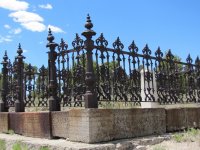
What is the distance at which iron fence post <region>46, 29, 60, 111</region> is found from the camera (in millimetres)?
6918

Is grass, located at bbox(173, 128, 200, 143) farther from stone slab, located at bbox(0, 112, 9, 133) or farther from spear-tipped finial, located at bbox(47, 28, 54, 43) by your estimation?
stone slab, located at bbox(0, 112, 9, 133)

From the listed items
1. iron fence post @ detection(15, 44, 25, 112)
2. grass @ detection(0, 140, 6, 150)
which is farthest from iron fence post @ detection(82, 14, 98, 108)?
iron fence post @ detection(15, 44, 25, 112)

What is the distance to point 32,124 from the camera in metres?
7.25

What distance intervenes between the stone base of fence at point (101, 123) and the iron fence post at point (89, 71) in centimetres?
21

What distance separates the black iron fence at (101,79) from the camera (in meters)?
6.35

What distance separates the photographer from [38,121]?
7004mm

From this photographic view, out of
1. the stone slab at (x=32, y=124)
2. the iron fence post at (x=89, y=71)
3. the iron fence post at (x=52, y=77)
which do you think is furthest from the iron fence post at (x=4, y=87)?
the iron fence post at (x=89, y=71)

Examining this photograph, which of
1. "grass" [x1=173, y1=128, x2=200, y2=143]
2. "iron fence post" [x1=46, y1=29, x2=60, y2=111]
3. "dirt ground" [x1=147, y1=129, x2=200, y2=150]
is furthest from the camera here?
"iron fence post" [x1=46, y1=29, x2=60, y2=111]

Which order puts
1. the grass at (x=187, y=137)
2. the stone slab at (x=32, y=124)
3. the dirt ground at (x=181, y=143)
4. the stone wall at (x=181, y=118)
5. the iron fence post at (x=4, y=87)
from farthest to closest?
the iron fence post at (x=4, y=87), the stone wall at (x=181, y=118), the stone slab at (x=32, y=124), the grass at (x=187, y=137), the dirt ground at (x=181, y=143)

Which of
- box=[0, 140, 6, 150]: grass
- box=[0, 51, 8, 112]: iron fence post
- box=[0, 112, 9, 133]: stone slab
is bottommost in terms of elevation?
box=[0, 140, 6, 150]: grass

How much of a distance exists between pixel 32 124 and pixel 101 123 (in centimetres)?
211

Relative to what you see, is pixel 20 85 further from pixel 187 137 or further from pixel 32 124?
pixel 187 137

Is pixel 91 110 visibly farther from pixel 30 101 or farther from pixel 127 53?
pixel 30 101

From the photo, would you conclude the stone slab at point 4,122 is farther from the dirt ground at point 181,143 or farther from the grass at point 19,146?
the dirt ground at point 181,143
